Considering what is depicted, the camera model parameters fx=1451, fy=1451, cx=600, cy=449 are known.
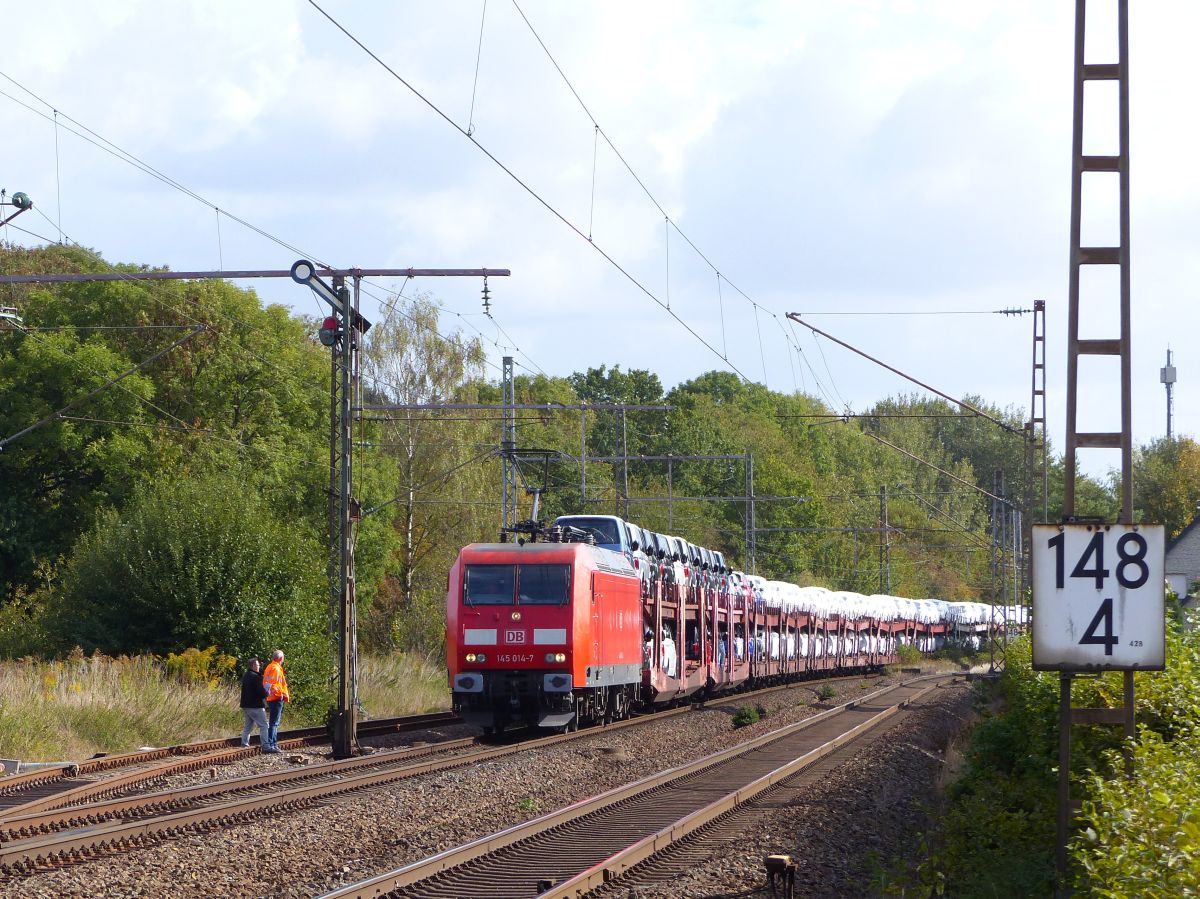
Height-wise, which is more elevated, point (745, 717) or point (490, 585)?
point (490, 585)

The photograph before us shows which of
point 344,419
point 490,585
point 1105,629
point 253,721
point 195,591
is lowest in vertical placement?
point 253,721

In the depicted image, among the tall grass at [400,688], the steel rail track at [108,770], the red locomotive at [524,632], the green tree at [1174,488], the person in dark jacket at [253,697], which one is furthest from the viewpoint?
the green tree at [1174,488]

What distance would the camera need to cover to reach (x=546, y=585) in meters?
23.5

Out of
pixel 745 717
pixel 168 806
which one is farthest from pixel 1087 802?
pixel 745 717

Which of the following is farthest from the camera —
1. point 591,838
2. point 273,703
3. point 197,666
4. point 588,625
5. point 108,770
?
point 197,666

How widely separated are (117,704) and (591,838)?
1263 centimetres

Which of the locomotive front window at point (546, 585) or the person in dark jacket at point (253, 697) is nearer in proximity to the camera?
the person in dark jacket at point (253, 697)

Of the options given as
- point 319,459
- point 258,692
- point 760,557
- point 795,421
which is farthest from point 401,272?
point 795,421

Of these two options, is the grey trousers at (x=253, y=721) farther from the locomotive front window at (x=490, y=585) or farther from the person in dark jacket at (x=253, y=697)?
the locomotive front window at (x=490, y=585)

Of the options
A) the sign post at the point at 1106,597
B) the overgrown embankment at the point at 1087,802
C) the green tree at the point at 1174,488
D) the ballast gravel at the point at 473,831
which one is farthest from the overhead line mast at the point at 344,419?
the green tree at the point at 1174,488

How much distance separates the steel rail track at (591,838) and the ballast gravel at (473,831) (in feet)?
1.52

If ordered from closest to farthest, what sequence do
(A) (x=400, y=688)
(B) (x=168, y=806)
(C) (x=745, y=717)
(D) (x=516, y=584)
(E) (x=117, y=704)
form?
(B) (x=168, y=806) < (E) (x=117, y=704) < (D) (x=516, y=584) < (C) (x=745, y=717) < (A) (x=400, y=688)

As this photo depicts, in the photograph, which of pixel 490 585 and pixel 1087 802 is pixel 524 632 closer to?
pixel 490 585

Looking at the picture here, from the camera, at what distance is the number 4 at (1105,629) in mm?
7324
